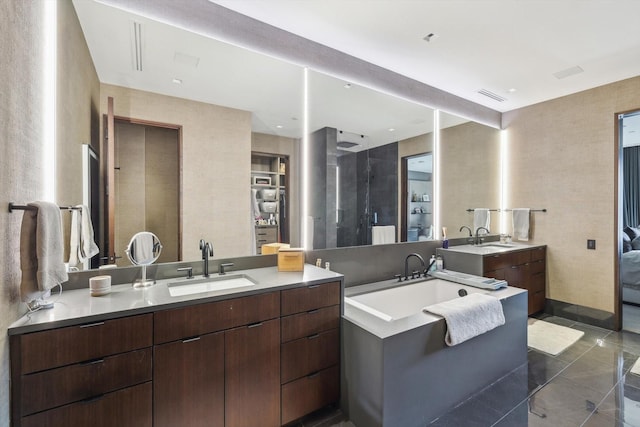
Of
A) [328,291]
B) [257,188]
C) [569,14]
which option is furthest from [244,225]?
[569,14]

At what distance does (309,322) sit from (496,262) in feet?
8.04

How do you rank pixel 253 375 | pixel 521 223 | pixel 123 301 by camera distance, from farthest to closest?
pixel 521 223 < pixel 253 375 < pixel 123 301

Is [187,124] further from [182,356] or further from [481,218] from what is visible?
[481,218]

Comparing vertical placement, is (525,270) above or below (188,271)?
below

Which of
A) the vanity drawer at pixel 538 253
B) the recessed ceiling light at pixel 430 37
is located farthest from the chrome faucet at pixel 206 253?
the vanity drawer at pixel 538 253

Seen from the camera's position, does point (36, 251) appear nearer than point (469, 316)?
Yes

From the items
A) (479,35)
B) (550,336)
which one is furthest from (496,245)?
(479,35)

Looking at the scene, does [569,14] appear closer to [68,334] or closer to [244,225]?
[244,225]

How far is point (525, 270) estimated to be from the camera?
3.50m

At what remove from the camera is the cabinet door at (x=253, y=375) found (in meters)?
Result: 1.54

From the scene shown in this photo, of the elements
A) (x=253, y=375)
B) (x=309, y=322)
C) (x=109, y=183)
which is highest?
(x=109, y=183)

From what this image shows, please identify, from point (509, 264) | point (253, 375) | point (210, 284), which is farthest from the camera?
point (509, 264)

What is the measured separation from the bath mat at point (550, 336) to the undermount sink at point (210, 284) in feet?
9.71

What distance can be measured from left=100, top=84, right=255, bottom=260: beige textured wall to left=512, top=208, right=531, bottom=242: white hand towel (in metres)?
3.79
